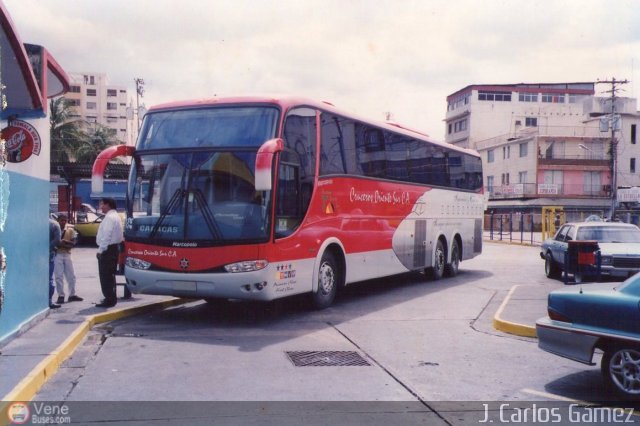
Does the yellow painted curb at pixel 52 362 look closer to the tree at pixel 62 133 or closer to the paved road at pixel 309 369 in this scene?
the paved road at pixel 309 369

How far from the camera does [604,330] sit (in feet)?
20.4

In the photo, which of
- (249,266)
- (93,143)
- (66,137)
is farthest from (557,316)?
(93,143)

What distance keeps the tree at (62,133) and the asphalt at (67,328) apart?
4046 centimetres

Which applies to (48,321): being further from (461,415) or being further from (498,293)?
(498,293)

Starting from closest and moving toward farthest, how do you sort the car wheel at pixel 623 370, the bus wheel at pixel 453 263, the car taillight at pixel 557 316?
the car wheel at pixel 623 370 → the car taillight at pixel 557 316 → the bus wheel at pixel 453 263

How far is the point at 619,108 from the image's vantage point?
6812 centimetres

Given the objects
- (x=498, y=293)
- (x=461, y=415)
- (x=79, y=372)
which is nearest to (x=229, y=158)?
(x=79, y=372)

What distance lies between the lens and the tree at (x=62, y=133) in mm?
52438

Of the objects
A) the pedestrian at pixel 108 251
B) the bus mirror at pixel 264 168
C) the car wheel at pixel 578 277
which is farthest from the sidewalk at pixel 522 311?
the pedestrian at pixel 108 251

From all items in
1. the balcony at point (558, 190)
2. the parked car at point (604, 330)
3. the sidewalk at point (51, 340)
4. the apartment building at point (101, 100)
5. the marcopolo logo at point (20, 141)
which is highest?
the apartment building at point (101, 100)

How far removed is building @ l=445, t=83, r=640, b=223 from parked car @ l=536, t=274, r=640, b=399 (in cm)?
5540

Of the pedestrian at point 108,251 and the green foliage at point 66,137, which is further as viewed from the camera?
the green foliage at point 66,137

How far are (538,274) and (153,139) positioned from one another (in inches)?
515

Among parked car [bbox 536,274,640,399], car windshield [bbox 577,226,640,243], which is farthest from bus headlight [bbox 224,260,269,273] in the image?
car windshield [bbox 577,226,640,243]
